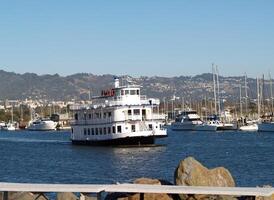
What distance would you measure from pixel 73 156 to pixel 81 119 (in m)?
21.3

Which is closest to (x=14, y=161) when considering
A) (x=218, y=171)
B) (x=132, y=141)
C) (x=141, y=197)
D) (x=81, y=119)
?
(x=132, y=141)

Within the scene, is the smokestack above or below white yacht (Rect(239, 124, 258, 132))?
above

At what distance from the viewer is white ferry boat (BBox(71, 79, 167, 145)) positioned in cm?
8700

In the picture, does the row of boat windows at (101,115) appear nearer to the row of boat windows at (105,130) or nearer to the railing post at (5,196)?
the row of boat windows at (105,130)

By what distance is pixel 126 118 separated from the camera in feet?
287

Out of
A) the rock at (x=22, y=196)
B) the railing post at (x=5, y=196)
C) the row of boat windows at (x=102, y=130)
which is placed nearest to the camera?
the railing post at (x=5, y=196)

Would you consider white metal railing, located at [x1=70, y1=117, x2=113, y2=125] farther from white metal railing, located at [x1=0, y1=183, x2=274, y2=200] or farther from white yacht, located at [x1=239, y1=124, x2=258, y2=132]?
white metal railing, located at [x1=0, y1=183, x2=274, y2=200]

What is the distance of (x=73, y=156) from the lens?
78.6 meters

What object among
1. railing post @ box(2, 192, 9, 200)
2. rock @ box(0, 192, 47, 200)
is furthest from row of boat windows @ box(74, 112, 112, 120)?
railing post @ box(2, 192, 9, 200)

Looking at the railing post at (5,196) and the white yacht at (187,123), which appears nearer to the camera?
the railing post at (5,196)

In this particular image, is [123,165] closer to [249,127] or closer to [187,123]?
[249,127]

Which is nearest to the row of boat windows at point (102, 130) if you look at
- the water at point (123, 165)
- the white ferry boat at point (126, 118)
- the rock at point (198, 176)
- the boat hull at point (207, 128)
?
the white ferry boat at point (126, 118)

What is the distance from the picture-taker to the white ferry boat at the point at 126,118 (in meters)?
87.0

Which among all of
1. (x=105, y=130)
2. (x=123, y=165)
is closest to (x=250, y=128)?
(x=105, y=130)
